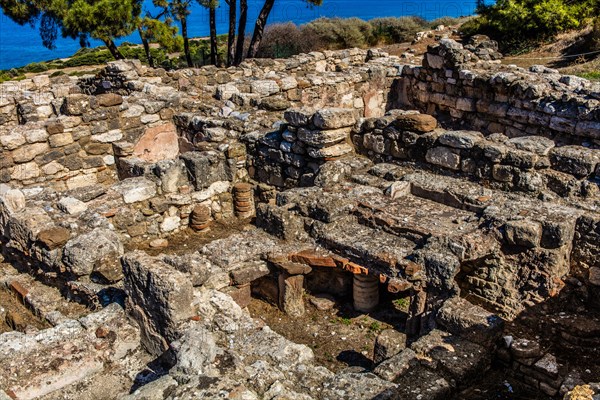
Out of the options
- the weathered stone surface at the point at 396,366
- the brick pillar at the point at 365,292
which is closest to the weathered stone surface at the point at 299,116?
the brick pillar at the point at 365,292

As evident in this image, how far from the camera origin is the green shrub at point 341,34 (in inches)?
1077

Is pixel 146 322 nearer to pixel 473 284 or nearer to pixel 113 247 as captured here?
pixel 113 247

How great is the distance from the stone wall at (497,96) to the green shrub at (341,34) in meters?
13.1

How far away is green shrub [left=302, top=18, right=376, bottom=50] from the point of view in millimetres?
27344

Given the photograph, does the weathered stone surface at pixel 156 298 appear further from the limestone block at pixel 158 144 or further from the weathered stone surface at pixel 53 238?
the limestone block at pixel 158 144

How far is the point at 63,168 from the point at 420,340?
22.9ft

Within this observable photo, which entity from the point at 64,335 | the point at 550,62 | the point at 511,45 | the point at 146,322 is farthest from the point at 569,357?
the point at 511,45

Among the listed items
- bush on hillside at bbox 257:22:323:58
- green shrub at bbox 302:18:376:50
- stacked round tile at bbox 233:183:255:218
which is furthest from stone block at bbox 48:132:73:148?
green shrub at bbox 302:18:376:50

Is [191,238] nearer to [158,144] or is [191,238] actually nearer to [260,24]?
[158,144]

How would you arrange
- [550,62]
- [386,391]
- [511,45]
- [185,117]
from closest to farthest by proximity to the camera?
[386,391] < [185,117] < [550,62] < [511,45]

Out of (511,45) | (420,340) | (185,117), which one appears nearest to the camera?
(420,340)

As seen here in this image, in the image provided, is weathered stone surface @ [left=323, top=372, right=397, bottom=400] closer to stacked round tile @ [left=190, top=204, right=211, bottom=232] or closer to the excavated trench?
the excavated trench

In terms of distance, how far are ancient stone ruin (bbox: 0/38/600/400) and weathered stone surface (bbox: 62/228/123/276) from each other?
0.02 metres

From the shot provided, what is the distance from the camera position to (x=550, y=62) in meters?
18.3
